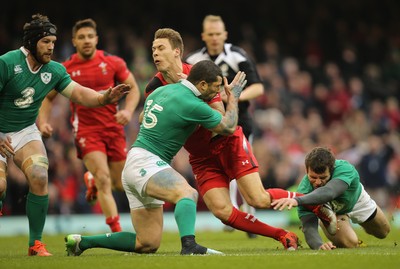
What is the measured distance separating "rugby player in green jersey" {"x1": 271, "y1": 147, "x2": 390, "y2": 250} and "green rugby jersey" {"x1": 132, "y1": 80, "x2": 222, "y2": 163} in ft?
3.63

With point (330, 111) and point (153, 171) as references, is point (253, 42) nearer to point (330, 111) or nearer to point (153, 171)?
point (330, 111)

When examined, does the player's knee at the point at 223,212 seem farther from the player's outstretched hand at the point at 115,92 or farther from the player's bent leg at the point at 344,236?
the player's outstretched hand at the point at 115,92

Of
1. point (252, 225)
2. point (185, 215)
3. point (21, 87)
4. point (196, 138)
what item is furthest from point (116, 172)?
point (185, 215)

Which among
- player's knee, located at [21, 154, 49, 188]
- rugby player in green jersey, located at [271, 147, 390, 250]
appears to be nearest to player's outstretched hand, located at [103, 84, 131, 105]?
player's knee, located at [21, 154, 49, 188]

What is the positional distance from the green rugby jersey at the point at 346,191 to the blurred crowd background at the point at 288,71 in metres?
7.51

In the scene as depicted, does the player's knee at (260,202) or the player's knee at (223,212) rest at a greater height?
the player's knee at (260,202)

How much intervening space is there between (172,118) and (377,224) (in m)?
3.09

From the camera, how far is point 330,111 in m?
20.8

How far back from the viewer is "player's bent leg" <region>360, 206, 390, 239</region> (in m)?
10.0

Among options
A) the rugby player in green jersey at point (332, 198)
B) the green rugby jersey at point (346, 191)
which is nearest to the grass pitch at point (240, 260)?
the rugby player in green jersey at point (332, 198)

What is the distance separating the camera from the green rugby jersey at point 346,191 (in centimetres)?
923

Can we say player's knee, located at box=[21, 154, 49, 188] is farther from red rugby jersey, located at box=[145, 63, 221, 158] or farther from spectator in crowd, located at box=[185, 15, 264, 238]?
spectator in crowd, located at box=[185, 15, 264, 238]

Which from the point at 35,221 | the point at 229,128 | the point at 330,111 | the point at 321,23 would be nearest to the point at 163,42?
the point at 229,128

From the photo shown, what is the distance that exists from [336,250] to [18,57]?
394 cm
